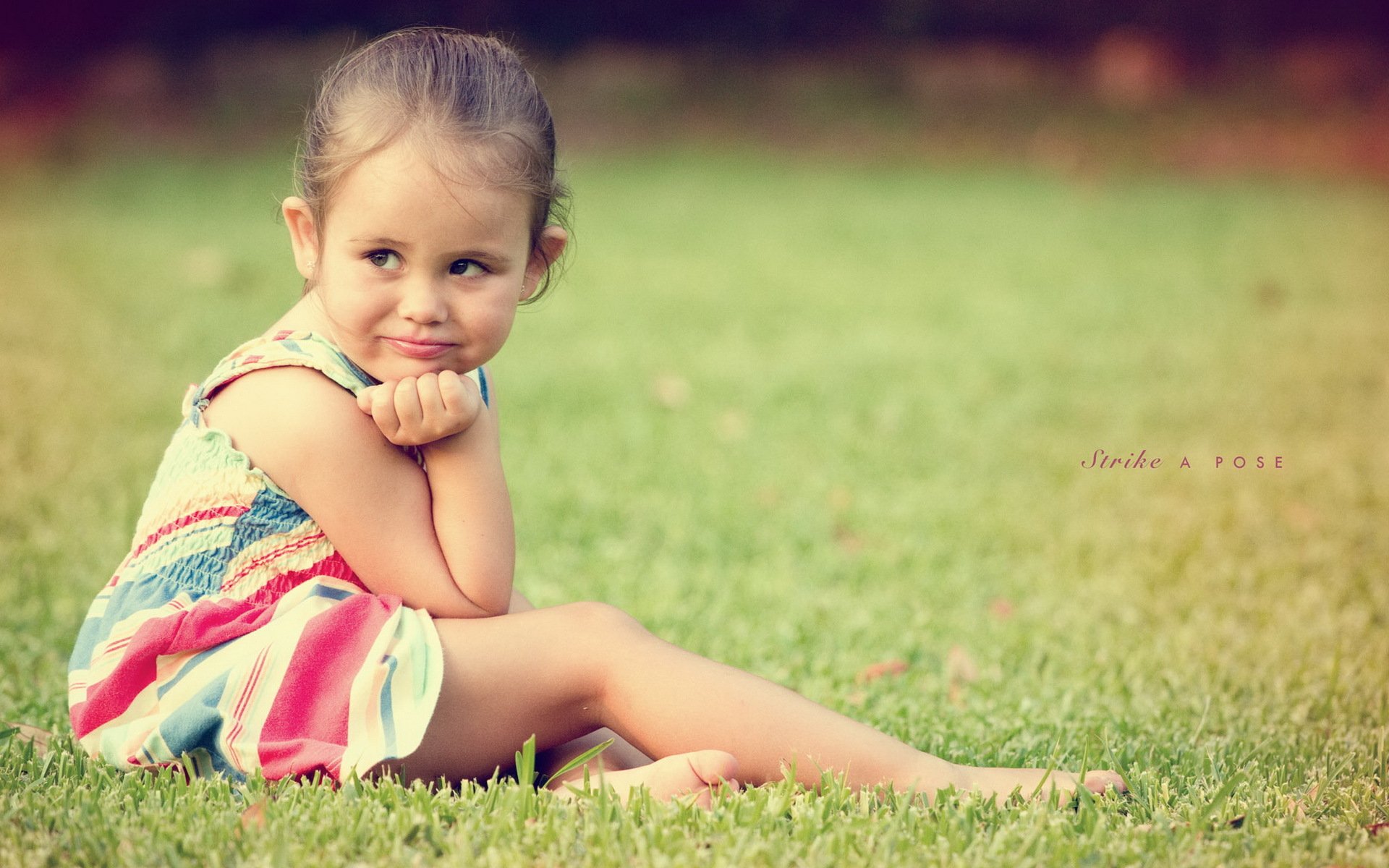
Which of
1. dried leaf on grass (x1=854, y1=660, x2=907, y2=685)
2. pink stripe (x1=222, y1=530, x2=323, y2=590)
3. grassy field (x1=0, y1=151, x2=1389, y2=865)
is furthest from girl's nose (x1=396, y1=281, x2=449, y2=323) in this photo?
dried leaf on grass (x1=854, y1=660, x2=907, y2=685)

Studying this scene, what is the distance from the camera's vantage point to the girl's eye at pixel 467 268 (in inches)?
79.1

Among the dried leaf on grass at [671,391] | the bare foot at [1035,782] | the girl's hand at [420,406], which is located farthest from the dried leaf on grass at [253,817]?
the dried leaf on grass at [671,391]

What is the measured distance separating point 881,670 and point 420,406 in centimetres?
134

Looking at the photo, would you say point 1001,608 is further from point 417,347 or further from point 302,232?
point 302,232

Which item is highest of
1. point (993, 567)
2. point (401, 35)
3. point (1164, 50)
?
point (1164, 50)

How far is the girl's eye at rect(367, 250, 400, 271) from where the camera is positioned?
6.53 ft

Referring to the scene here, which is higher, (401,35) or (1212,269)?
(401,35)

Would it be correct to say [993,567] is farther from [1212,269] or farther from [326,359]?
[1212,269]

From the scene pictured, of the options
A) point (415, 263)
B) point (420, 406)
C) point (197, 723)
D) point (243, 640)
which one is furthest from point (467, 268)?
point (197, 723)

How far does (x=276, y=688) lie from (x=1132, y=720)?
1601 millimetres

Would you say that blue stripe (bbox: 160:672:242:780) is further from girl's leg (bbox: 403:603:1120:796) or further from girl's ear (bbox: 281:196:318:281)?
girl's ear (bbox: 281:196:318:281)

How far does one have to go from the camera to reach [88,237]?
321 inches

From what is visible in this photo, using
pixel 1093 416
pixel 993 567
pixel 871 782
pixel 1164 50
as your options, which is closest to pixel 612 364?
pixel 1093 416

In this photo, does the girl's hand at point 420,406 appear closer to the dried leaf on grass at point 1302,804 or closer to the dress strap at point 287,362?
the dress strap at point 287,362
